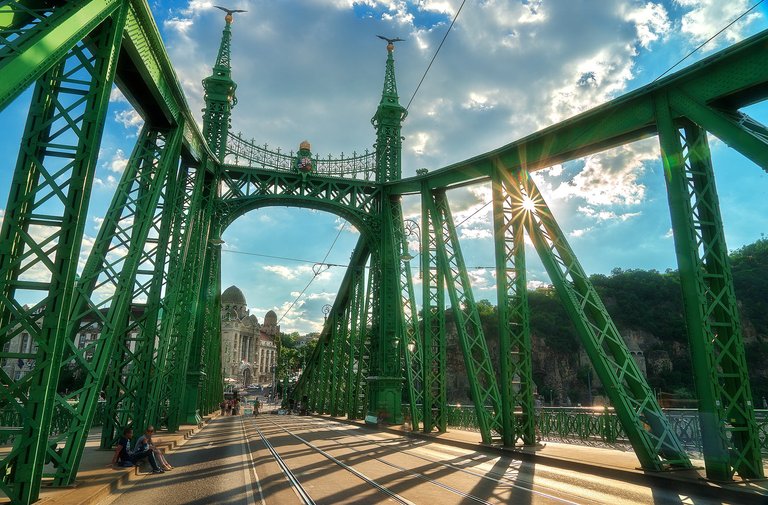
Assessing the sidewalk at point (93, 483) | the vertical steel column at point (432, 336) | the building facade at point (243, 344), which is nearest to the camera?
the sidewalk at point (93, 483)

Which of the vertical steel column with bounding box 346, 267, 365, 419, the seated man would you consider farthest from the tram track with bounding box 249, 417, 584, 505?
the vertical steel column with bounding box 346, 267, 365, 419

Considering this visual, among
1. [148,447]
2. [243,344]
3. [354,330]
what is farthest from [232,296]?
[148,447]

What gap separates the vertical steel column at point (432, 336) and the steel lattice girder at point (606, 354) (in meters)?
5.44

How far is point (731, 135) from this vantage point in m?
8.02

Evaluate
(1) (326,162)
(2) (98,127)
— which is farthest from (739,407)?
(1) (326,162)

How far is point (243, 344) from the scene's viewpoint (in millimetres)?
138625

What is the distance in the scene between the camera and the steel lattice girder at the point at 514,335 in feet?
42.4

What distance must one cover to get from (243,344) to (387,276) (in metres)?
125

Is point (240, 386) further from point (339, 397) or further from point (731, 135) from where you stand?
point (731, 135)

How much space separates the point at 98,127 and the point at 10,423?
19.0 m

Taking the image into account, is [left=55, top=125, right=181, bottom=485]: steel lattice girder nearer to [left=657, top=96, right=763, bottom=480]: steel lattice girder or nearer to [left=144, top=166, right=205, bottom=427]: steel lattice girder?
[left=144, top=166, right=205, bottom=427]: steel lattice girder

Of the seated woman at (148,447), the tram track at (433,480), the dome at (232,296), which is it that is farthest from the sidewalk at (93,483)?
the dome at (232,296)

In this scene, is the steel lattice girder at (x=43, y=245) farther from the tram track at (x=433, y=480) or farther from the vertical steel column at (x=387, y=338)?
the vertical steel column at (x=387, y=338)

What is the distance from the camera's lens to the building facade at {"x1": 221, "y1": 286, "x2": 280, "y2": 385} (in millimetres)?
124250
